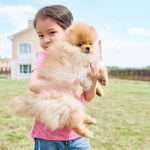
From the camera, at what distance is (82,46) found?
261cm

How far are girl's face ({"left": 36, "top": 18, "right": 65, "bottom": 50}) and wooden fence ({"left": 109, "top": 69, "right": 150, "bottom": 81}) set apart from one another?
41271mm

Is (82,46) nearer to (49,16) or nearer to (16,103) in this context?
(49,16)

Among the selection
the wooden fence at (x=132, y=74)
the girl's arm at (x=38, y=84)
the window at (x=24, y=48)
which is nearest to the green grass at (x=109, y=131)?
the girl's arm at (x=38, y=84)

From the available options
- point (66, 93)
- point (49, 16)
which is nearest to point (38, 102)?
point (66, 93)

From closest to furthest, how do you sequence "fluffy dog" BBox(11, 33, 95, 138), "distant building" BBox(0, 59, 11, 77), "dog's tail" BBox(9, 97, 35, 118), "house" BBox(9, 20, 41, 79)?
"fluffy dog" BBox(11, 33, 95, 138) → "dog's tail" BBox(9, 97, 35, 118) → "house" BBox(9, 20, 41, 79) → "distant building" BBox(0, 59, 11, 77)

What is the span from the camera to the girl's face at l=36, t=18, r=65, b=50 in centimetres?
280

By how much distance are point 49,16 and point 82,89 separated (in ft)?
2.10

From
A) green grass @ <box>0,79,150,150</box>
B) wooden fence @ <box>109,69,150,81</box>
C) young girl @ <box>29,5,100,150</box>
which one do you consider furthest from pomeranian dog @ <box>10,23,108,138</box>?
wooden fence @ <box>109,69,150,81</box>

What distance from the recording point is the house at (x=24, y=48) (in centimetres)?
4034

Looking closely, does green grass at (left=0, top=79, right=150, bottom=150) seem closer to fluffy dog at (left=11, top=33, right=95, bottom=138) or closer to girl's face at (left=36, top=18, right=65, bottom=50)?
girl's face at (left=36, top=18, right=65, bottom=50)

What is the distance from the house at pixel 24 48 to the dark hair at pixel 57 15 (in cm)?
3712

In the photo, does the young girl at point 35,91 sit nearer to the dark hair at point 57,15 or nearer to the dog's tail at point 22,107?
the dark hair at point 57,15

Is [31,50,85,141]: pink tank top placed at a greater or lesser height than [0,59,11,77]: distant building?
lesser

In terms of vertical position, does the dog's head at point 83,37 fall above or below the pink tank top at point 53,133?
above
